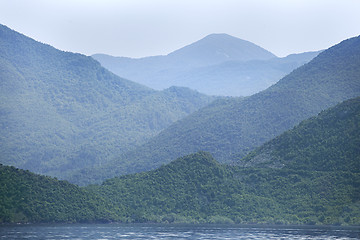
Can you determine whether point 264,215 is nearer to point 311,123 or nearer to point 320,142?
point 320,142

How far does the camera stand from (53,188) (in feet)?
431

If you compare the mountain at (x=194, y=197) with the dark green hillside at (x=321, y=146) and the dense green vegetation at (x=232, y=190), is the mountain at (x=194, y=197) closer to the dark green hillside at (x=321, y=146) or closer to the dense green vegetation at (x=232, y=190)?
the dense green vegetation at (x=232, y=190)

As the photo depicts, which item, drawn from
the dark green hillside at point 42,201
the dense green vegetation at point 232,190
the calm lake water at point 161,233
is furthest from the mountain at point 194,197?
the calm lake water at point 161,233

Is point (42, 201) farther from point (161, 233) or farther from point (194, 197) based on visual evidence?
point (194, 197)

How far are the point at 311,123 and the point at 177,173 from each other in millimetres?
42968

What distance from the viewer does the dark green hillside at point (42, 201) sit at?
119688 millimetres

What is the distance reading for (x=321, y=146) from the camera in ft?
504

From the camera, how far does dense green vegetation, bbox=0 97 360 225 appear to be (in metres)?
126

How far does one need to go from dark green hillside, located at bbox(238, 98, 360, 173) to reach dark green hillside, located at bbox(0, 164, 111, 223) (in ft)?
172

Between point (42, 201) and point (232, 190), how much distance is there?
46.4 meters

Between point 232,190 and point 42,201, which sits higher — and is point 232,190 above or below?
above

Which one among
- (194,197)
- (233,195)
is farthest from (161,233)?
(233,195)

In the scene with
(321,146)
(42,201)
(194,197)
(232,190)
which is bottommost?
(42,201)

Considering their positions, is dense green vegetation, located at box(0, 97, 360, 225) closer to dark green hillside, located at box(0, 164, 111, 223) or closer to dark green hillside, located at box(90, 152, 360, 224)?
dark green hillside, located at box(0, 164, 111, 223)
